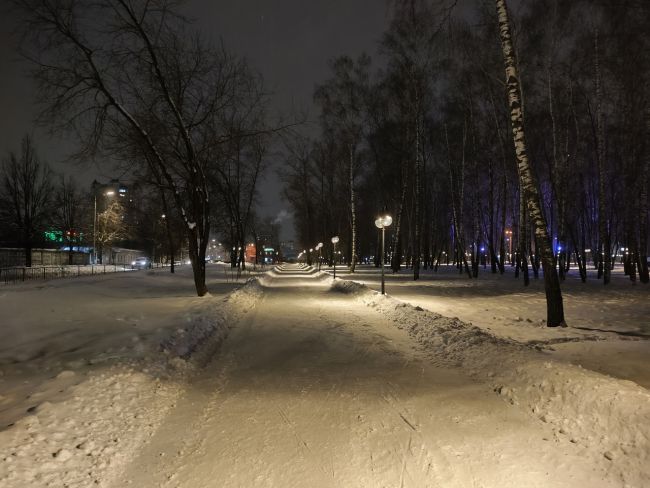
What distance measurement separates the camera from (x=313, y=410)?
18.3 ft

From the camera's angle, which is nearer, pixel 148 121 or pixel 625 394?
pixel 625 394

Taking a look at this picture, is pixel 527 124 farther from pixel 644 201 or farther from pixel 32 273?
pixel 32 273

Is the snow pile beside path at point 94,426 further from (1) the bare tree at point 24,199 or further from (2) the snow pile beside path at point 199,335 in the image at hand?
(1) the bare tree at point 24,199

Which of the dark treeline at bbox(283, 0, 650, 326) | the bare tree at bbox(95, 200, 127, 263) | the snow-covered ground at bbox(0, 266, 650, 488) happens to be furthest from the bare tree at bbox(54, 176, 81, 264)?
the snow-covered ground at bbox(0, 266, 650, 488)

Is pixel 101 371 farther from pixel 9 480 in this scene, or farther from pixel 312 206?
pixel 312 206

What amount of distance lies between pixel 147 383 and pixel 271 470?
3110 mm

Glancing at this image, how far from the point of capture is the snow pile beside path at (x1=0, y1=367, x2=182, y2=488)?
3926 millimetres

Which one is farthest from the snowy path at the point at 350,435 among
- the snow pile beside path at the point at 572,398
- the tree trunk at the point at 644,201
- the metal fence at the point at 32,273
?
the metal fence at the point at 32,273

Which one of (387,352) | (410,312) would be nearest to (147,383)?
(387,352)

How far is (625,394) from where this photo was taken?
4.85 meters

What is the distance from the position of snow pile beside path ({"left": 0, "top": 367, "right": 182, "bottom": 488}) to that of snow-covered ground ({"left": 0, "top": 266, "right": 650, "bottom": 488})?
0.02 metres

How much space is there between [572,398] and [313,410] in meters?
3.00

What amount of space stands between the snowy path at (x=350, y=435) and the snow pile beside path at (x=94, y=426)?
0.22 m

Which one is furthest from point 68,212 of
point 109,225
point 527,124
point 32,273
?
point 527,124
